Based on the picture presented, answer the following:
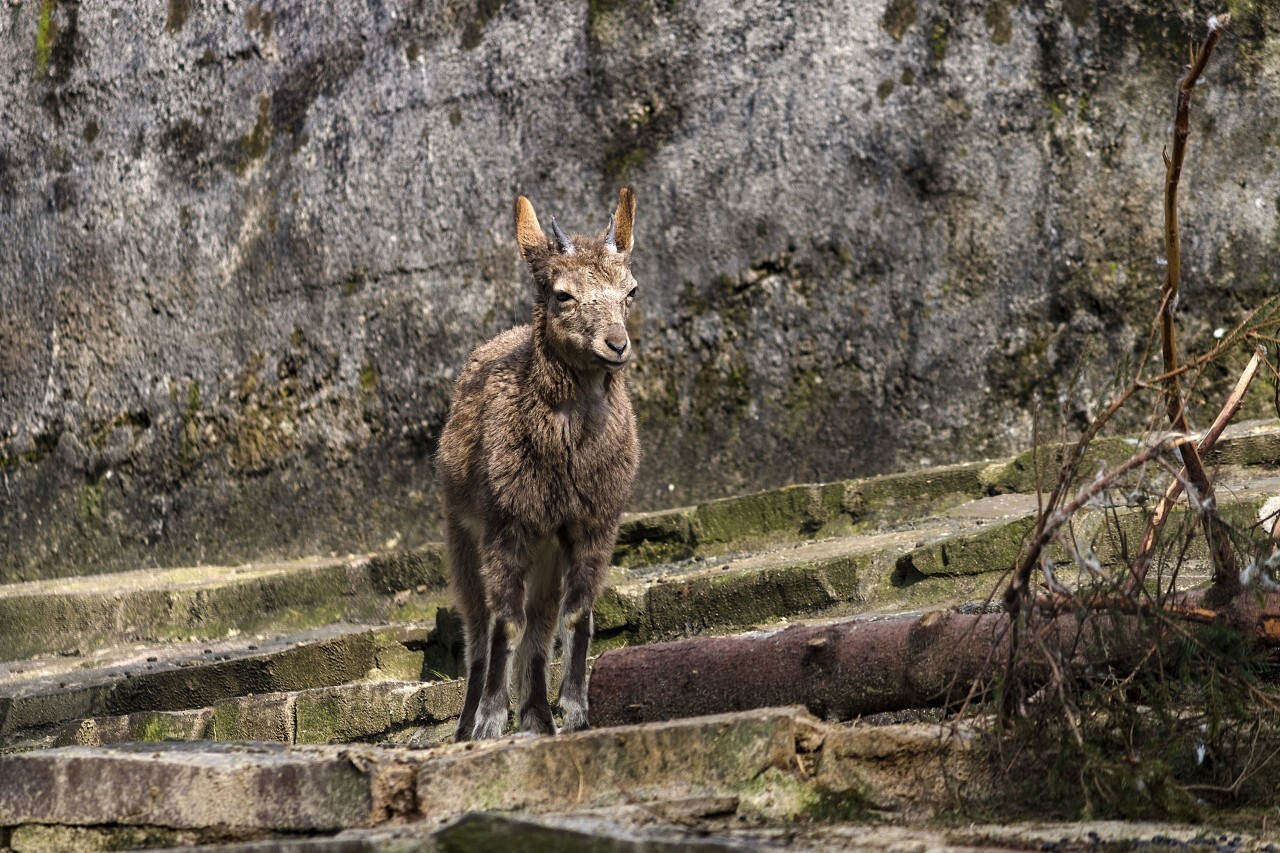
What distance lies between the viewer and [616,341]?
17.6 ft

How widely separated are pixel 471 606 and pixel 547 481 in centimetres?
67

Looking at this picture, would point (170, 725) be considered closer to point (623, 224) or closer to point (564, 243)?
point (564, 243)

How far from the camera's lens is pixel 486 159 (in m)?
9.91

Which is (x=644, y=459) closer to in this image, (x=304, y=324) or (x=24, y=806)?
(x=304, y=324)

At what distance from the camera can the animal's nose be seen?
536cm

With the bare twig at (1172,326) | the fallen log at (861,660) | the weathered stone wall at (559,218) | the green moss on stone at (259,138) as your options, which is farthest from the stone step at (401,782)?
the green moss on stone at (259,138)

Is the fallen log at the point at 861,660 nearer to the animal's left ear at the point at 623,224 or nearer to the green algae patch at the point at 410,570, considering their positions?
the animal's left ear at the point at 623,224

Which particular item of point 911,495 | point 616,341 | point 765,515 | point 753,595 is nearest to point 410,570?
point 765,515

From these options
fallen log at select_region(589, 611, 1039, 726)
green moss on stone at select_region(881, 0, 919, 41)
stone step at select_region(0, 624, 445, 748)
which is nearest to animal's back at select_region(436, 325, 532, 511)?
fallen log at select_region(589, 611, 1039, 726)

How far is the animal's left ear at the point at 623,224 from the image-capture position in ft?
18.6

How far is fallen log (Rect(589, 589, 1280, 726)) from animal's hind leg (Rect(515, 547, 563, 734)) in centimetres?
73

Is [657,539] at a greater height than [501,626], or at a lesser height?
lesser

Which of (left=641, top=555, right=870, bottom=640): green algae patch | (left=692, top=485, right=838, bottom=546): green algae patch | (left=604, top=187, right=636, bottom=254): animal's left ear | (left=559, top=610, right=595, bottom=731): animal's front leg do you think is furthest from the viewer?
(left=692, top=485, right=838, bottom=546): green algae patch

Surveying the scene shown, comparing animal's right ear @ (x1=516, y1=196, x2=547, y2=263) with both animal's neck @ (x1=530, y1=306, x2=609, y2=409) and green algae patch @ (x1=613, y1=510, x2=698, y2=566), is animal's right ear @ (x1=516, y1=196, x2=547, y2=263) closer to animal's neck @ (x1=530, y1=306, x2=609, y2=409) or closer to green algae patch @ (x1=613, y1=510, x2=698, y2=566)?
animal's neck @ (x1=530, y1=306, x2=609, y2=409)
